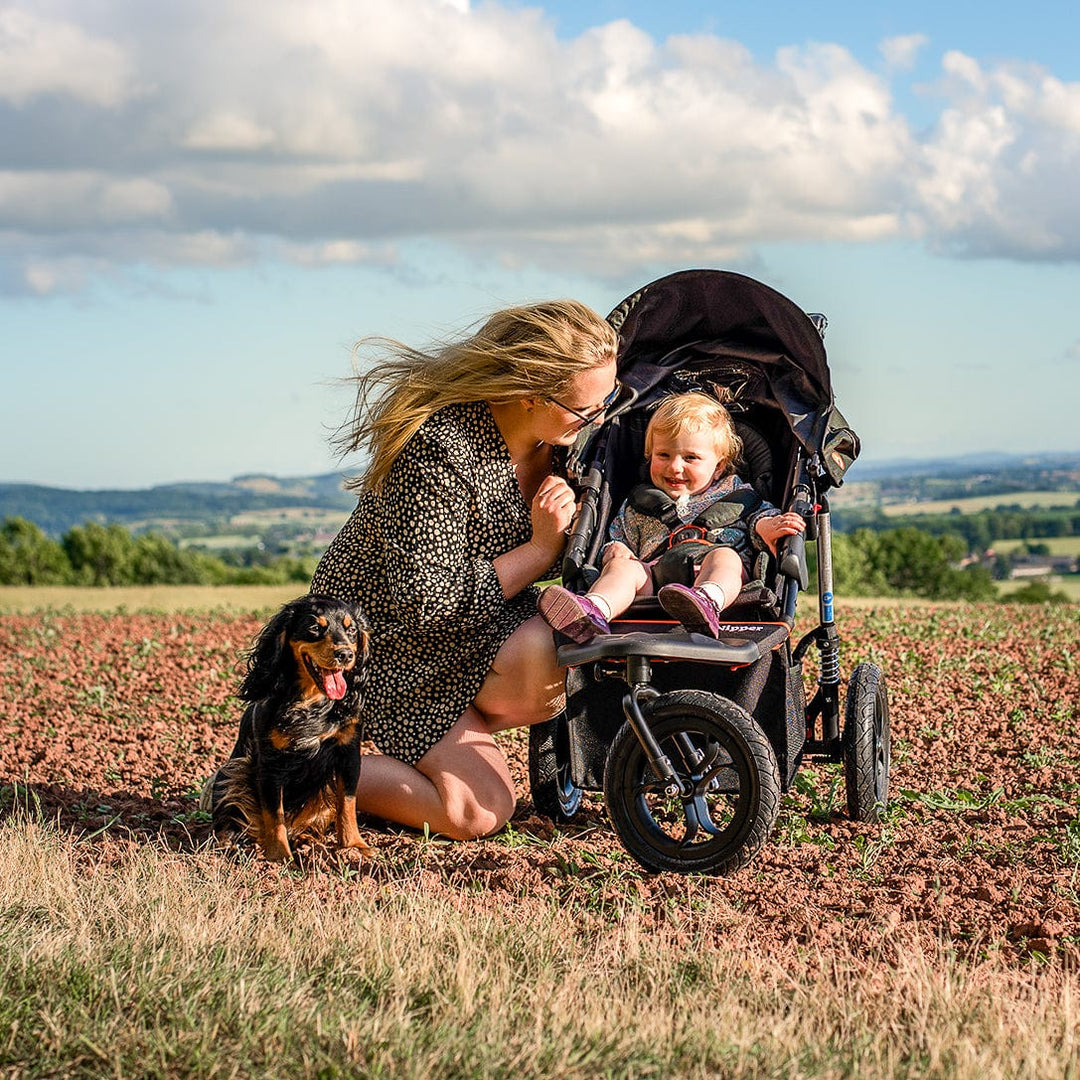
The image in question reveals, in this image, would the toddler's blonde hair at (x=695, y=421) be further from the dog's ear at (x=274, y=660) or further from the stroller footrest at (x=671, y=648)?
the dog's ear at (x=274, y=660)

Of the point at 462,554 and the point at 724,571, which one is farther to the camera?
the point at 462,554

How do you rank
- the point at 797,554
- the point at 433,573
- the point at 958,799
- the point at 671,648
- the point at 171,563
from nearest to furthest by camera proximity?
the point at 671,648 < the point at 797,554 < the point at 433,573 < the point at 958,799 < the point at 171,563

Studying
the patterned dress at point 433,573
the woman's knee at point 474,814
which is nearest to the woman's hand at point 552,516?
the patterned dress at point 433,573

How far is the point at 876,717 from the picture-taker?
5297 mm

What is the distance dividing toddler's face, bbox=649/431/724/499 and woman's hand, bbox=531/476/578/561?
1.88 feet

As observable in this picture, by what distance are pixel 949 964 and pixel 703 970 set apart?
0.64 m

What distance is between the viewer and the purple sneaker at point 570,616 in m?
4.50

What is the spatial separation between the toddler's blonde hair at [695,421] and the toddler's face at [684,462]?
23mm

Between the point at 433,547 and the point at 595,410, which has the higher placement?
the point at 595,410

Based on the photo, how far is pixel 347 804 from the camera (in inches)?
191

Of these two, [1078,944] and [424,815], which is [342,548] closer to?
[424,815]

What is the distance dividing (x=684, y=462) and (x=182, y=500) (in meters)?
102

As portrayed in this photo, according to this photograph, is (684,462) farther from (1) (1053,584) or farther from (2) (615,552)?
(1) (1053,584)

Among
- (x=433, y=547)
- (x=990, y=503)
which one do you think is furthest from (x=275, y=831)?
(x=990, y=503)
